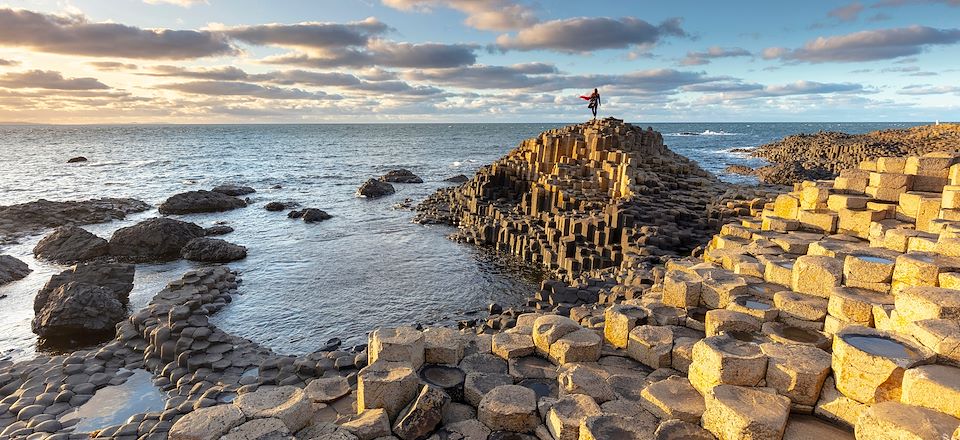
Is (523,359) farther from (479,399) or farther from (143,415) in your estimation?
(143,415)

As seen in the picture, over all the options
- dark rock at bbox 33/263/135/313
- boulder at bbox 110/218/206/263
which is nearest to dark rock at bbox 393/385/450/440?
dark rock at bbox 33/263/135/313

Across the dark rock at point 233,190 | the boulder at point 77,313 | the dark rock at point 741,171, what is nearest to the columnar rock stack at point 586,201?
the boulder at point 77,313

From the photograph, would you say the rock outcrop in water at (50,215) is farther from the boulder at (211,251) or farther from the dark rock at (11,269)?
the boulder at (211,251)

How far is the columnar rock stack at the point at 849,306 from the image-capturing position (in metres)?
4.79

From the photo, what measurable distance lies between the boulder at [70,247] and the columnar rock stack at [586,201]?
13.8m

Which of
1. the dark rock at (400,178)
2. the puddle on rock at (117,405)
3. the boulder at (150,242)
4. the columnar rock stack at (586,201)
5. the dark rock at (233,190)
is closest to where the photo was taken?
the puddle on rock at (117,405)

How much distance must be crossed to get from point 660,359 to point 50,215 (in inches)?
1218

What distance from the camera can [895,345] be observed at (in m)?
5.18

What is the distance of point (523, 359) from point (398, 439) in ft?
7.81

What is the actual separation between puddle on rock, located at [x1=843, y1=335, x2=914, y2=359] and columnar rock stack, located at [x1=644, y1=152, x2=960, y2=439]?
0.02 metres

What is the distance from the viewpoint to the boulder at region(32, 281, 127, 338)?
11961 mm

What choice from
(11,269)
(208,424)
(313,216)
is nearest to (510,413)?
(208,424)

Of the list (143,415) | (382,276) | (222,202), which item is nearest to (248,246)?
(382,276)

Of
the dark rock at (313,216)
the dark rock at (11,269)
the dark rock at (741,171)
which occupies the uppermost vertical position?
the dark rock at (741,171)
